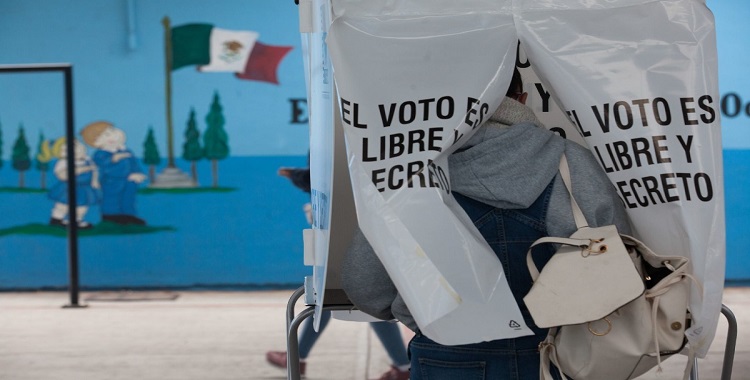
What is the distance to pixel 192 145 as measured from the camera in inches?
264

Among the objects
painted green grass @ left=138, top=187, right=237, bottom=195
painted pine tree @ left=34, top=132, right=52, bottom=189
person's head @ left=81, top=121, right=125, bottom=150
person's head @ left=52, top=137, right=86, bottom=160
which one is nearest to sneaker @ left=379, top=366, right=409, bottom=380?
painted green grass @ left=138, top=187, right=237, bottom=195

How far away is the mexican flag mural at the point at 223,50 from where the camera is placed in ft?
21.8

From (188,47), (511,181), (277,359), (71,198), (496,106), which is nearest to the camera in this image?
(511,181)

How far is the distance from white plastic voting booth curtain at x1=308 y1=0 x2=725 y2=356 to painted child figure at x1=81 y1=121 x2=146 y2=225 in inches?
210

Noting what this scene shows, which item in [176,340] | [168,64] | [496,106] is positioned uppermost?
[168,64]

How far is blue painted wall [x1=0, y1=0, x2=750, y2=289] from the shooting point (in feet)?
21.8

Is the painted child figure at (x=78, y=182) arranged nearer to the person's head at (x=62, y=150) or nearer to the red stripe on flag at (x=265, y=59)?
the person's head at (x=62, y=150)

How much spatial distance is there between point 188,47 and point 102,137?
0.88 m

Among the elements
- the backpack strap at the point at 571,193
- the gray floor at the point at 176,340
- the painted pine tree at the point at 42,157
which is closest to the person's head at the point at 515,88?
the backpack strap at the point at 571,193

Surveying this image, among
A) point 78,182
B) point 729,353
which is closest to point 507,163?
point 729,353

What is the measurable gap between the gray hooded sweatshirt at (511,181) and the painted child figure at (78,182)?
17.8 ft

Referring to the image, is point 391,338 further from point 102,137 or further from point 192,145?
point 102,137

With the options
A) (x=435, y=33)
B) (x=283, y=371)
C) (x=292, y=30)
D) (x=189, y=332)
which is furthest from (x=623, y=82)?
(x=292, y=30)

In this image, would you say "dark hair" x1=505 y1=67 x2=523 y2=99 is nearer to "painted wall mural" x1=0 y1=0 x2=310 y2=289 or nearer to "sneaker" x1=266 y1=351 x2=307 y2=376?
"sneaker" x1=266 y1=351 x2=307 y2=376
